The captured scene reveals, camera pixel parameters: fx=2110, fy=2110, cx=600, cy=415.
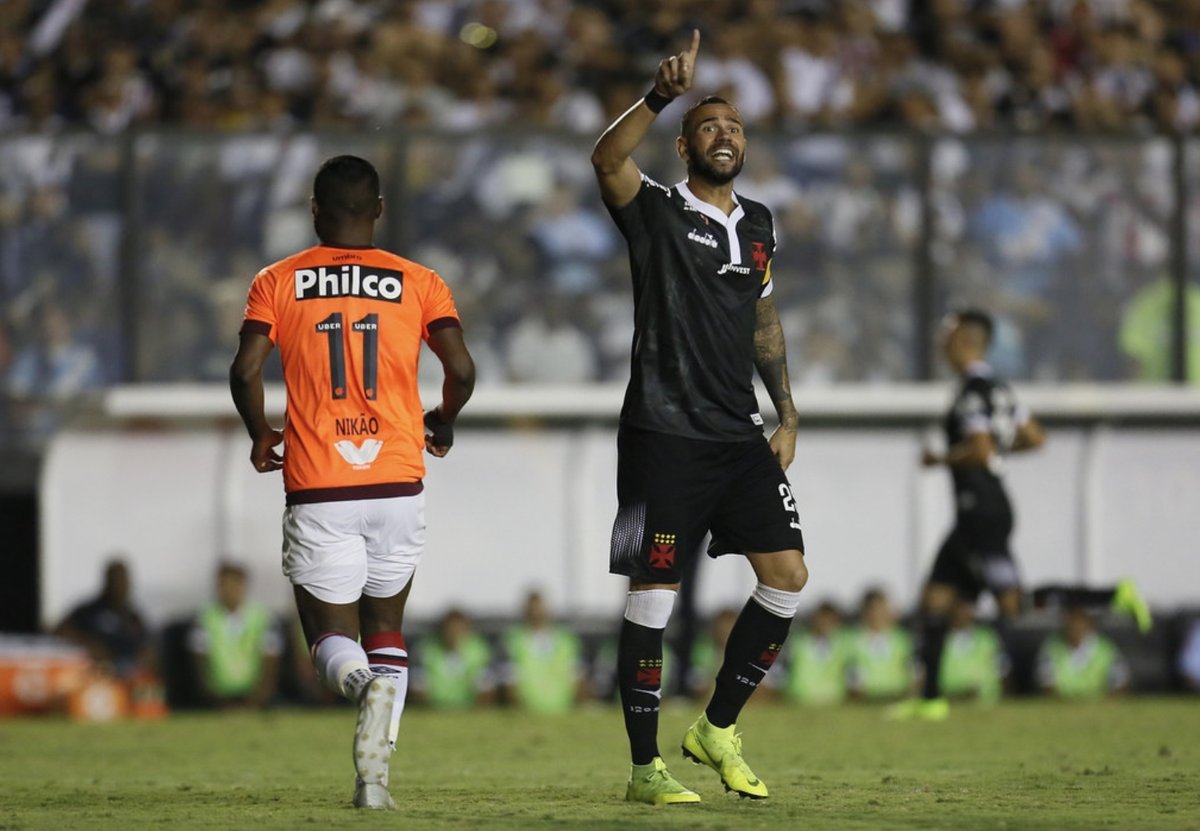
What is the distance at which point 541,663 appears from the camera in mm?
15945

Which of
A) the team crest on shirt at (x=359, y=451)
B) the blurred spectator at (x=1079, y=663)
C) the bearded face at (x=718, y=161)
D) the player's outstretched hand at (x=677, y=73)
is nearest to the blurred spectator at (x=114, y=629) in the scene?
the blurred spectator at (x=1079, y=663)

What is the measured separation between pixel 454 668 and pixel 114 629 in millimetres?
2525

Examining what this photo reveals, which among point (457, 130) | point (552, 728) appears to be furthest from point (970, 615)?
point (457, 130)

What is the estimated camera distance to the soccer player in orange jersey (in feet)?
22.5

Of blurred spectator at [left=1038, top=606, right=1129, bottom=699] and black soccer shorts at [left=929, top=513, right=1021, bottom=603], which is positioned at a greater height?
black soccer shorts at [left=929, top=513, right=1021, bottom=603]

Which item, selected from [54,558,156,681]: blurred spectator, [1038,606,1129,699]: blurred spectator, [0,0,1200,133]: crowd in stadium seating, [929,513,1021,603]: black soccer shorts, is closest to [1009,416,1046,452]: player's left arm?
[929,513,1021,603]: black soccer shorts

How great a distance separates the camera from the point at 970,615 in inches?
623

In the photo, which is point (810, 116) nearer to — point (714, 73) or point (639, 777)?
point (714, 73)

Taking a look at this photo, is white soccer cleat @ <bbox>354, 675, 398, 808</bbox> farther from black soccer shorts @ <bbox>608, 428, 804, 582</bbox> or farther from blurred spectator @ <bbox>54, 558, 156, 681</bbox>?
blurred spectator @ <bbox>54, 558, 156, 681</bbox>

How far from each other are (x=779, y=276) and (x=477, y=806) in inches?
385

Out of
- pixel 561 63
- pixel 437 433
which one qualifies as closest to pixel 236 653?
pixel 561 63

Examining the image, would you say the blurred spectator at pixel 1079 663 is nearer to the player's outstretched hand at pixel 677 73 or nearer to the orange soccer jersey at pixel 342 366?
the orange soccer jersey at pixel 342 366

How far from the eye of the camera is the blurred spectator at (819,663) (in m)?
16.1

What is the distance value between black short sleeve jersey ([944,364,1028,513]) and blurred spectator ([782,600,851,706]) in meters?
3.42
